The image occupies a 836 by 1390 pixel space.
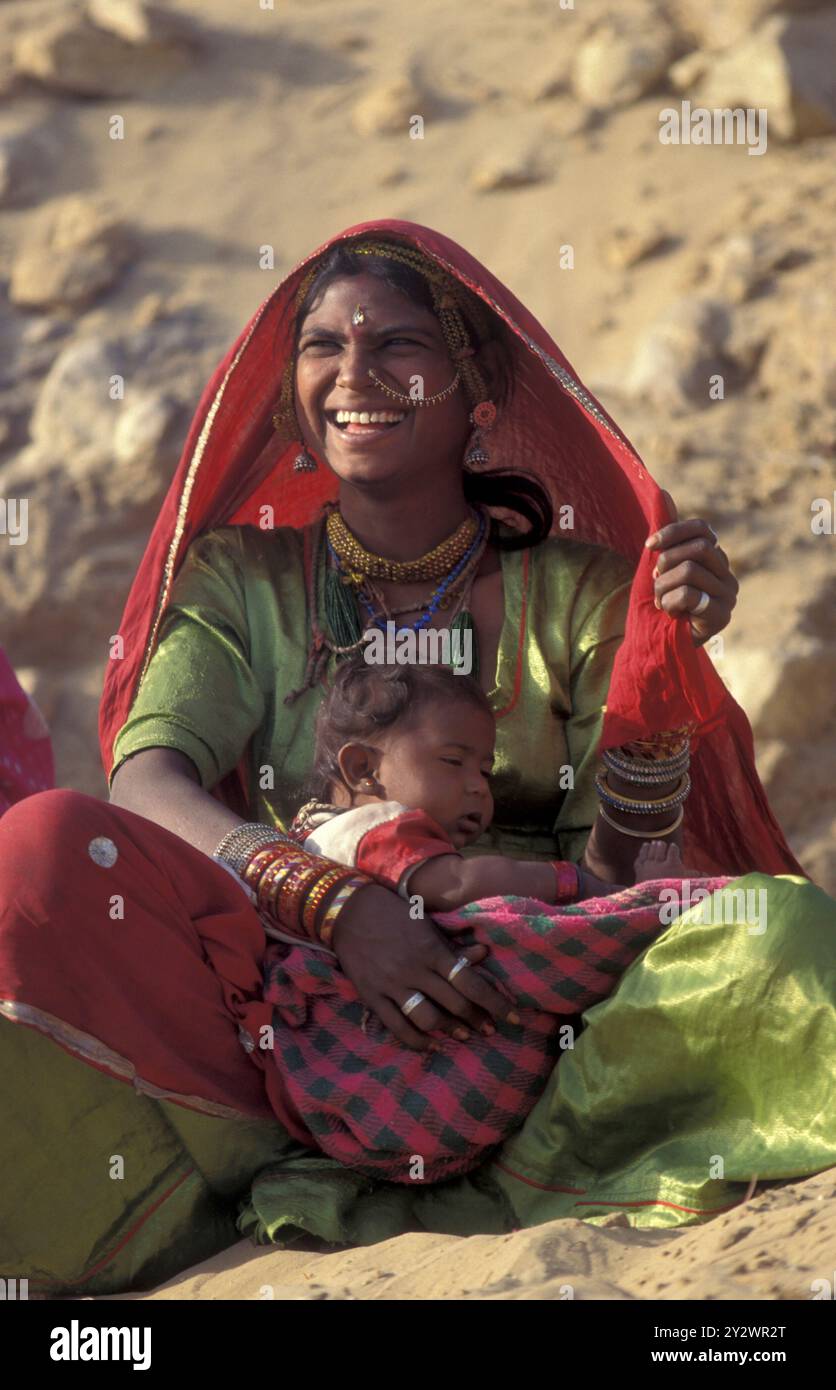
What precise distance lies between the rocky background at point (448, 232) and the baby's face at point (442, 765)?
4255 mm

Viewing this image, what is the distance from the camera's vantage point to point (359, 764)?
419 centimetres

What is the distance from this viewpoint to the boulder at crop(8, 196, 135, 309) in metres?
10.9

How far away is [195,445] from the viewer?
16.1 ft

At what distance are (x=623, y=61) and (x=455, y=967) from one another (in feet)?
26.2

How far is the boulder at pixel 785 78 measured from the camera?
10180mm

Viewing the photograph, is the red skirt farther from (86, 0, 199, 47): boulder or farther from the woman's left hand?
(86, 0, 199, 47): boulder

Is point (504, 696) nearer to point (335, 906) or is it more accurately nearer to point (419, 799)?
point (419, 799)

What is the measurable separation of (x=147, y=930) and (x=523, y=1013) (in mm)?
661

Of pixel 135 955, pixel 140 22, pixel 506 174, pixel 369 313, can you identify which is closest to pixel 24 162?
pixel 140 22

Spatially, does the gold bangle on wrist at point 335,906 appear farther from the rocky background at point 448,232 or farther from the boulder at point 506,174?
the boulder at point 506,174

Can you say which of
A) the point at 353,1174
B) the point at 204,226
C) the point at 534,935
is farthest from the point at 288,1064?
the point at 204,226

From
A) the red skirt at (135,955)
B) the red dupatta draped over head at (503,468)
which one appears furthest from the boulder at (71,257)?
the red skirt at (135,955)
